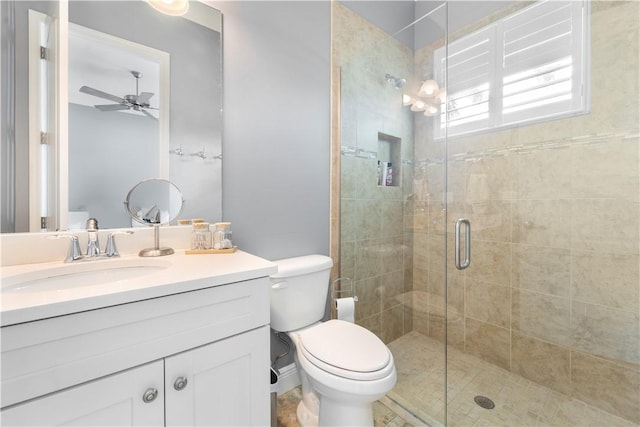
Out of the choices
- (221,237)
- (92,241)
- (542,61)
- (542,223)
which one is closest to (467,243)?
(542,223)

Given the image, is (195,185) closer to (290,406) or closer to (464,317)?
(290,406)

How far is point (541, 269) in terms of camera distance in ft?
5.47

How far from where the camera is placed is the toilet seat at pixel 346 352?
1027mm

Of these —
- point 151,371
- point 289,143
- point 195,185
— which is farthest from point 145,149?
point 151,371

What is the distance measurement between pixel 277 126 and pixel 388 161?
0.74 meters

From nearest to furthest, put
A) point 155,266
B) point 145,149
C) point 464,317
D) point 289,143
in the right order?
point 155,266, point 145,149, point 289,143, point 464,317

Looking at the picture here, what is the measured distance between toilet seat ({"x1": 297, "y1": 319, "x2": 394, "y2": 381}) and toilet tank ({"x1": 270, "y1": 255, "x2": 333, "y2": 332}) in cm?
9

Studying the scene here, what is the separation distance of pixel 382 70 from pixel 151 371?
1.90m

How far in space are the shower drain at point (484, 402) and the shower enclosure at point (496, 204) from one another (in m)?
0.01

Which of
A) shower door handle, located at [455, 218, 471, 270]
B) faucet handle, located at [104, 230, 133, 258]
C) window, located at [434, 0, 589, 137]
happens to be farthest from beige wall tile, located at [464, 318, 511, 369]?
faucet handle, located at [104, 230, 133, 258]

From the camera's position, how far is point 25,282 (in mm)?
814

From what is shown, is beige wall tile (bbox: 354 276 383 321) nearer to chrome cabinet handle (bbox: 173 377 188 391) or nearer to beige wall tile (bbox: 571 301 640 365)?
beige wall tile (bbox: 571 301 640 365)

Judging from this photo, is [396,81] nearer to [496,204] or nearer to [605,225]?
[496,204]

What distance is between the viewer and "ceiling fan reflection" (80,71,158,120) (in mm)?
1047
